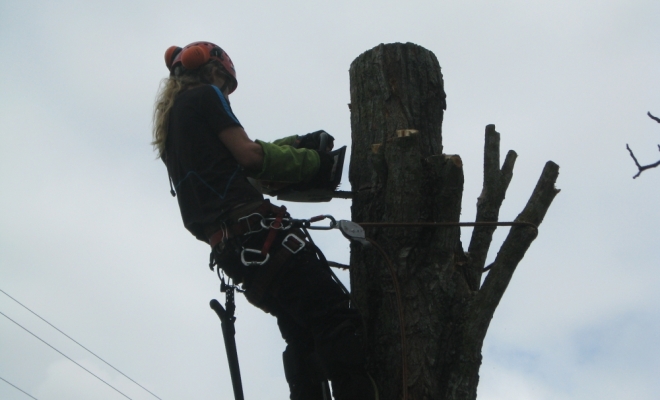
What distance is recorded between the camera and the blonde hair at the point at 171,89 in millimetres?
3402

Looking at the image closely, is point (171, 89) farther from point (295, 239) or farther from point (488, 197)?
point (488, 197)

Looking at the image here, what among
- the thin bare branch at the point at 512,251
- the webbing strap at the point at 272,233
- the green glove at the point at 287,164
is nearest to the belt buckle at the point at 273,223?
the webbing strap at the point at 272,233

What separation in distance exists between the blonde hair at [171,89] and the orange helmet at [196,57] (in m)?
0.03

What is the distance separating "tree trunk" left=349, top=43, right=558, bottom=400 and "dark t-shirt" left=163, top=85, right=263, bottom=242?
0.56 meters

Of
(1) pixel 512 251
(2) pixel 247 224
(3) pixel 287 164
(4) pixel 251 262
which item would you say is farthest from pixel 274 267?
(1) pixel 512 251

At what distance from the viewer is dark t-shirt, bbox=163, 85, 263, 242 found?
319cm

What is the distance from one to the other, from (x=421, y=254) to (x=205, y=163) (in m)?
0.99

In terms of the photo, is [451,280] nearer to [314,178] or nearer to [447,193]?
[447,193]

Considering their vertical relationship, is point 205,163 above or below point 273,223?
above

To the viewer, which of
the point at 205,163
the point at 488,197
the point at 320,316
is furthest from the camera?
the point at 488,197

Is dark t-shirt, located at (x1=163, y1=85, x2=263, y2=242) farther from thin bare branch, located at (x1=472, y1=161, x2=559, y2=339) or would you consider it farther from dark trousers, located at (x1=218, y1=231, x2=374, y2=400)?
thin bare branch, located at (x1=472, y1=161, x2=559, y2=339)

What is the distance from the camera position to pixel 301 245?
309 centimetres

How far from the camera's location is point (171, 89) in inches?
137

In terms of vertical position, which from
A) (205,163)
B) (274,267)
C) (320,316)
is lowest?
(320,316)
